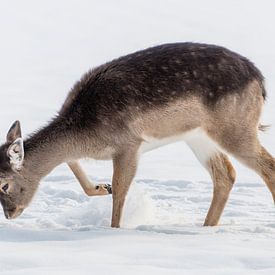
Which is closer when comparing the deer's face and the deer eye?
the deer's face

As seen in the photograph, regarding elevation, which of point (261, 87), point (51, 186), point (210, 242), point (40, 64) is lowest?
point (40, 64)

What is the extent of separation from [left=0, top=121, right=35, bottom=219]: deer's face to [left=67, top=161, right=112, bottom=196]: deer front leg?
2.62 ft

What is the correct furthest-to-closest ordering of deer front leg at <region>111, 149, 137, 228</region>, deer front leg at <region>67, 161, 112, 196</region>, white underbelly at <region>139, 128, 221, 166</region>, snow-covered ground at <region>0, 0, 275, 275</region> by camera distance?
deer front leg at <region>67, 161, 112, 196</region> < white underbelly at <region>139, 128, 221, 166</region> < deer front leg at <region>111, 149, 137, 228</region> < snow-covered ground at <region>0, 0, 275, 275</region>

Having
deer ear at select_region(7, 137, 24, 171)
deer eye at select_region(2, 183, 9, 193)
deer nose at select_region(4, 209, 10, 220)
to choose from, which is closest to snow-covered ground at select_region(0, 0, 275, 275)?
deer nose at select_region(4, 209, 10, 220)

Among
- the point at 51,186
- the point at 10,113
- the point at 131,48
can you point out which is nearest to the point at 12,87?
the point at 10,113

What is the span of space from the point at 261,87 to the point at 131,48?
997 inches

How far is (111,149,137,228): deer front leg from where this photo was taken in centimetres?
905

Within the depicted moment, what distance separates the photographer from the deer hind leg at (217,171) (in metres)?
9.80

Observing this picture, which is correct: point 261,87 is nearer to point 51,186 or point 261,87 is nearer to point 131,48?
point 51,186

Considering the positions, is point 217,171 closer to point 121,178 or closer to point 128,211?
point 128,211

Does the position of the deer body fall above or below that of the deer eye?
above

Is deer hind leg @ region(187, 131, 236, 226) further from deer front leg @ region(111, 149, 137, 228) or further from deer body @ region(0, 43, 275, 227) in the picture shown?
deer front leg @ region(111, 149, 137, 228)

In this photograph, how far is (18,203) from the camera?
30.5ft

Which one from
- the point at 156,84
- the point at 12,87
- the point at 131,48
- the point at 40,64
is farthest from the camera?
the point at 131,48
